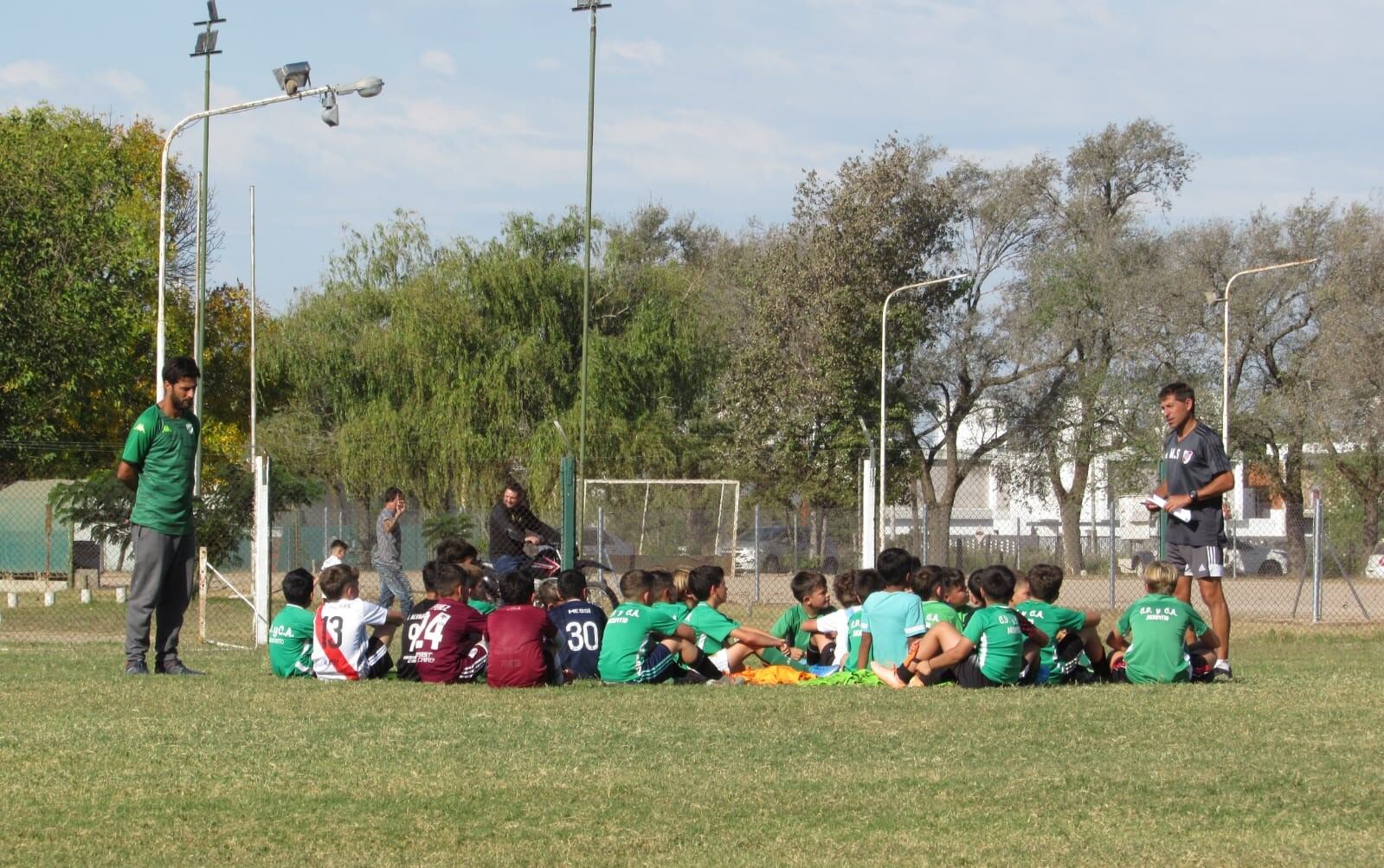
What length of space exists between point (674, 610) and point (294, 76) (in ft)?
45.4

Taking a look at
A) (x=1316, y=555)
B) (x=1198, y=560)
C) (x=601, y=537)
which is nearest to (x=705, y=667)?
(x=1198, y=560)

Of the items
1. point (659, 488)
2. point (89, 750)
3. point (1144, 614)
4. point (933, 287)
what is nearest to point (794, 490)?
point (933, 287)

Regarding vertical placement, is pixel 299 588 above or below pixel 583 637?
above

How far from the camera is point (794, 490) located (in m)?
45.0

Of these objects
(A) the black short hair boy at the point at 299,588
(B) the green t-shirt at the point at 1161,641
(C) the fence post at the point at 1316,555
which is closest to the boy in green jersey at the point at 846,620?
(B) the green t-shirt at the point at 1161,641

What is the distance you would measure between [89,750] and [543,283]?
3528 centimetres

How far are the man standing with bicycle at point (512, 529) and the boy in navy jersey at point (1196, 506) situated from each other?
23.5ft

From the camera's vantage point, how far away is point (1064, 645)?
36.4 feet

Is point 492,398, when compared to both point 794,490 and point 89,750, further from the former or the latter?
point 89,750

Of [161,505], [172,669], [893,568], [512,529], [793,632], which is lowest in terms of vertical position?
[172,669]

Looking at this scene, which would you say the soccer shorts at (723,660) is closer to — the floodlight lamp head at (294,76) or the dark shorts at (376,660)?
the dark shorts at (376,660)

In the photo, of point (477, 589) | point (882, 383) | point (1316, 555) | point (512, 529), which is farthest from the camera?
point (882, 383)

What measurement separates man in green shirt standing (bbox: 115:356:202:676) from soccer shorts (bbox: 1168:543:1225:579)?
23.4ft

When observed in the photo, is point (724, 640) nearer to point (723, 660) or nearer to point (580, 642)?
point (723, 660)
